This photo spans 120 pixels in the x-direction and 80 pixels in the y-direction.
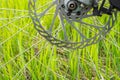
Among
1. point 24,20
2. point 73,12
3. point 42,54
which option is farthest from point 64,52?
point 73,12

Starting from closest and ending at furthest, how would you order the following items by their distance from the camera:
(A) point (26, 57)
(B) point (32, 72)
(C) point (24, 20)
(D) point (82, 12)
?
1. (D) point (82, 12)
2. (B) point (32, 72)
3. (A) point (26, 57)
4. (C) point (24, 20)

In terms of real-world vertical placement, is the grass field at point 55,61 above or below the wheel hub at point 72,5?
below

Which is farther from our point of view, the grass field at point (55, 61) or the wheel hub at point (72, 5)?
the grass field at point (55, 61)

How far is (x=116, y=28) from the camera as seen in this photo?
4.85 ft

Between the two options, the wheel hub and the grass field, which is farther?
the grass field

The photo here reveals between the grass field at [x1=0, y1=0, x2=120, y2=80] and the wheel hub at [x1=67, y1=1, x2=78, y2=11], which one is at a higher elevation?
the wheel hub at [x1=67, y1=1, x2=78, y2=11]

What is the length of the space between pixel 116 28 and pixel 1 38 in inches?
20.8

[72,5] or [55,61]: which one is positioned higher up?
[72,5]

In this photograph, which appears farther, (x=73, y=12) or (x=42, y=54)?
(x=42, y=54)

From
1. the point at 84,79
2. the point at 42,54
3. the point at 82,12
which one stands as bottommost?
the point at 84,79

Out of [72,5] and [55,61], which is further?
[55,61]

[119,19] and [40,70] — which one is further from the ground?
[119,19]

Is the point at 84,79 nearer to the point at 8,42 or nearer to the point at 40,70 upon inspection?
the point at 40,70

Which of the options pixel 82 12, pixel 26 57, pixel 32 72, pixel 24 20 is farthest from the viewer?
pixel 24 20
